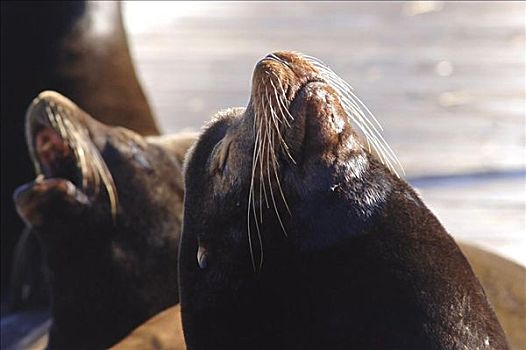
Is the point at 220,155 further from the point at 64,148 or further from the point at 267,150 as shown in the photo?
the point at 64,148

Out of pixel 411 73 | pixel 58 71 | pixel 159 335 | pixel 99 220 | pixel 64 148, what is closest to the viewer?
pixel 159 335

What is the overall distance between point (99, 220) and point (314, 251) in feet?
5.47

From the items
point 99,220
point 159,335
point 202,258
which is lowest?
point 159,335

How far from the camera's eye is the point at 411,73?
9188 mm

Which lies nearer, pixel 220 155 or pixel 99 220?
pixel 220 155

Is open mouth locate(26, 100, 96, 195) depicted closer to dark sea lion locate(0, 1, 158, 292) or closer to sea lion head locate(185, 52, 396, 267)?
dark sea lion locate(0, 1, 158, 292)

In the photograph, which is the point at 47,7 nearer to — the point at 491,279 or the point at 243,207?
the point at 491,279

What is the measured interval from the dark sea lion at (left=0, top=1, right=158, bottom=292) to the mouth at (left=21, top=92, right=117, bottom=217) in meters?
0.91

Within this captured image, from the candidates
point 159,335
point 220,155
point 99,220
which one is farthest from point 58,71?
point 220,155

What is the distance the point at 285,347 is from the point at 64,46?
3022 mm

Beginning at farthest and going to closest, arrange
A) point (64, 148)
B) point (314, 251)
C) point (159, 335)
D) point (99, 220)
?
point (64, 148) < point (99, 220) < point (159, 335) < point (314, 251)

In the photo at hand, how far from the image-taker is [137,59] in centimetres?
1005

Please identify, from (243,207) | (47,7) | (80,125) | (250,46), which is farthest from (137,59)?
(243,207)

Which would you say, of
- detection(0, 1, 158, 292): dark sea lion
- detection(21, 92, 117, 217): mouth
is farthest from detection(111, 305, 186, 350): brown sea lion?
detection(0, 1, 158, 292): dark sea lion
